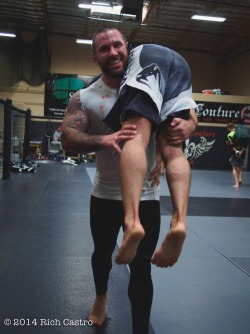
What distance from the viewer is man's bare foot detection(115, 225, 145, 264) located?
1279 mm

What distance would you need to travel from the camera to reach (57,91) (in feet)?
44.3

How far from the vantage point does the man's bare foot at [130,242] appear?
1.28 m

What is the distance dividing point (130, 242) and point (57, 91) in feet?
42.4

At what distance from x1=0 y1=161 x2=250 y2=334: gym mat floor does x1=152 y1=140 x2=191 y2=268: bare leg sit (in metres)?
0.68

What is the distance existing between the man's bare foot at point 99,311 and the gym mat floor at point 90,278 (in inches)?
1.6

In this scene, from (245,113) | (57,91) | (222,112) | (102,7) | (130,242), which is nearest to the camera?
(130,242)

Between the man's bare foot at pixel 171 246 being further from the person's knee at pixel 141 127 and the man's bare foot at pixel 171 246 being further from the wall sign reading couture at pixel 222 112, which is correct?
the wall sign reading couture at pixel 222 112

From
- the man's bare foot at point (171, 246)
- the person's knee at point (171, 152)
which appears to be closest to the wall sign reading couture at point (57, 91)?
the person's knee at point (171, 152)

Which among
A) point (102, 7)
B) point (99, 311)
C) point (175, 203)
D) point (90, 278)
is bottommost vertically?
point (90, 278)

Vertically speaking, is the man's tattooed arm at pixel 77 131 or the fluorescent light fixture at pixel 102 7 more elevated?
the fluorescent light fixture at pixel 102 7

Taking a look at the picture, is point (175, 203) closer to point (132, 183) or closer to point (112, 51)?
point (132, 183)

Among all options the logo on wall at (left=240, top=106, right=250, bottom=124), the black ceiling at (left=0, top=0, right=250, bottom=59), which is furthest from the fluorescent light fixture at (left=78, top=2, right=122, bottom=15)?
the logo on wall at (left=240, top=106, right=250, bottom=124)

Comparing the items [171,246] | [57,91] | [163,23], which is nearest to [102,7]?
[163,23]

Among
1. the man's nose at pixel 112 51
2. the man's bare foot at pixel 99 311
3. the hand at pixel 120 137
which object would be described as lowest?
the man's bare foot at pixel 99 311
